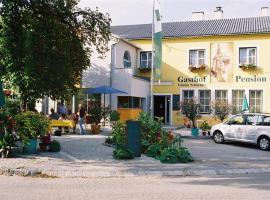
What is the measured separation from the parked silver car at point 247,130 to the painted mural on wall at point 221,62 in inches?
459

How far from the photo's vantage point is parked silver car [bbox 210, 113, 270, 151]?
63.3 ft

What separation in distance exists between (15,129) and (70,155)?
194cm

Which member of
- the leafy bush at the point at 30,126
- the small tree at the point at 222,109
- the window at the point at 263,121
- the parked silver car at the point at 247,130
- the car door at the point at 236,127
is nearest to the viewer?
the leafy bush at the point at 30,126

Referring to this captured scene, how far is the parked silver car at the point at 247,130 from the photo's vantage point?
1929 cm

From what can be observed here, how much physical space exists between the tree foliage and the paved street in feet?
25.7

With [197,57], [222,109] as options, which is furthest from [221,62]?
[222,109]

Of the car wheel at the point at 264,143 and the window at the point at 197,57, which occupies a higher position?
the window at the point at 197,57

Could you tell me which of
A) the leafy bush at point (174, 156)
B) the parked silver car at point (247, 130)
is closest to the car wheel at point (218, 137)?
the parked silver car at point (247, 130)

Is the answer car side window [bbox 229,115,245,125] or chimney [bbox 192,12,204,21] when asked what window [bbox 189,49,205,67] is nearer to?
chimney [bbox 192,12,204,21]

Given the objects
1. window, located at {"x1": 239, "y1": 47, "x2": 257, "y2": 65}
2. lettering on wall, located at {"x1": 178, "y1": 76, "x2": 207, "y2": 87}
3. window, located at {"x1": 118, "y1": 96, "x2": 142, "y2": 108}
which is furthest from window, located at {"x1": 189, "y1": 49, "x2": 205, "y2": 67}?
window, located at {"x1": 118, "y1": 96, "x2": 142, "y2": 108}

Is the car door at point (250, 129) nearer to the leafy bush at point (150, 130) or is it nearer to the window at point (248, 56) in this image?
the leafy bush at point (150, 130)

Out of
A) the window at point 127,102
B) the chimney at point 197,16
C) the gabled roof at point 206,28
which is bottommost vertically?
the window at point 127,102

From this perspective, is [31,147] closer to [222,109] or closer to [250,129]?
[250,129]

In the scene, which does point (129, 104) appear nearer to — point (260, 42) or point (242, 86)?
point (242, 86)
